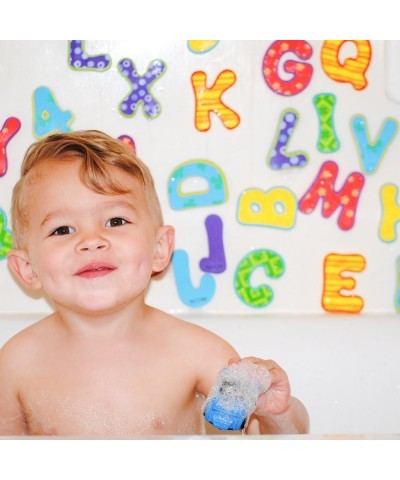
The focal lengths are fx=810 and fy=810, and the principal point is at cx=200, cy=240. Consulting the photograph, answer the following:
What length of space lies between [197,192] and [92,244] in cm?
57

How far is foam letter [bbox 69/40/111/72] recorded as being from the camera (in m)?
1.74

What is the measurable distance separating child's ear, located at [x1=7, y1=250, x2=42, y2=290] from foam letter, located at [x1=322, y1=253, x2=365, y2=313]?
27.0 inches

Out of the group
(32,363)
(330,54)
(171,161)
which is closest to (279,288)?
(171,161)

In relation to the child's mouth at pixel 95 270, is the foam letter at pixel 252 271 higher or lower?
lower

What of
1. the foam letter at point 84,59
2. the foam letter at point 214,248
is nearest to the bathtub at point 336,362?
the foam letter at point 214,248

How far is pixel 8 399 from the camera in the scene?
4.55ft

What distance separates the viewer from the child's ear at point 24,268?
53.4 inches

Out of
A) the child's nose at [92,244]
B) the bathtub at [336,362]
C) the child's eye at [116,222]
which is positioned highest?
the child's eye at [116,222]

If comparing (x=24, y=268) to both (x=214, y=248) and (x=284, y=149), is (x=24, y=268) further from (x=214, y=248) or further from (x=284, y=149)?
(x=284, y=149)

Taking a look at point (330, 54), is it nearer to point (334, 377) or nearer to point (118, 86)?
point (118, 86)

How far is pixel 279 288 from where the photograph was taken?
179 cm

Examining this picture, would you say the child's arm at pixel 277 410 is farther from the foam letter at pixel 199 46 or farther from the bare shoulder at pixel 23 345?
the foam letter at pixel 199 46

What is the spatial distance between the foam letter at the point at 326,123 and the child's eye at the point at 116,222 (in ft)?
2.06

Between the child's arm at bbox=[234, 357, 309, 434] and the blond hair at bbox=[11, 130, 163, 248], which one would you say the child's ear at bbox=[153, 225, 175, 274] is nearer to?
the blond hair at bbox=[11, 130, 163, 248]
